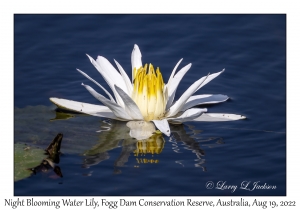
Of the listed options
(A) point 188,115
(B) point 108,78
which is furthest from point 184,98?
(B) point 108,78

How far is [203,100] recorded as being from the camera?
8914 millimetres

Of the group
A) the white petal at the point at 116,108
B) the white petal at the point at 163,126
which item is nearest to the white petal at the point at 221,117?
the white petal at the point at 163,126

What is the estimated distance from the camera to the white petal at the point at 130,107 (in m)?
7.72

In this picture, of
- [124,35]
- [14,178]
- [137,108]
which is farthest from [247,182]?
[124,35]

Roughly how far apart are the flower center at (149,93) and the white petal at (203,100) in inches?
25.0

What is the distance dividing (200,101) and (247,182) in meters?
2.14

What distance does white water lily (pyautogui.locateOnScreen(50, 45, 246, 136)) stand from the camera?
7962 millimetres

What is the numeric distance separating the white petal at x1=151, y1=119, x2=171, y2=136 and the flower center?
0.74 feet

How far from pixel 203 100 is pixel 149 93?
1.28 meters

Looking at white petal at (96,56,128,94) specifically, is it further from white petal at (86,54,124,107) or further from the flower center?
the flower center
